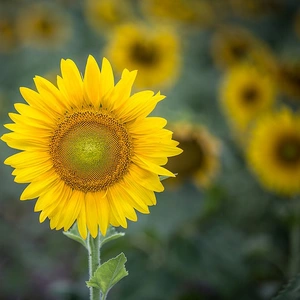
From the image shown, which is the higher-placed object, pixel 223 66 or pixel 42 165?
pixel 223 66

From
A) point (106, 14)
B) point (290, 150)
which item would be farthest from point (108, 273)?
point (106, 14)

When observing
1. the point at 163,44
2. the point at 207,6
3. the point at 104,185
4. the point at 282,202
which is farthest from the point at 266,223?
the point at 207,6

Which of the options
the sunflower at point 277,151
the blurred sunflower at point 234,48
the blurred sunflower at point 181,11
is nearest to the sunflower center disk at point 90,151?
the sunflower at point 277,151

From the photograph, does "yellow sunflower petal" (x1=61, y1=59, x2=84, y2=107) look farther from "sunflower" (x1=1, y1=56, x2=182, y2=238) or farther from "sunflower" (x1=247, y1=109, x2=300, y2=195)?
"sunflower" (x1=247, y1=109, x2=300, y2=195)

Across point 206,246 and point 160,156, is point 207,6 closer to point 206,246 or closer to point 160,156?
point 206,246

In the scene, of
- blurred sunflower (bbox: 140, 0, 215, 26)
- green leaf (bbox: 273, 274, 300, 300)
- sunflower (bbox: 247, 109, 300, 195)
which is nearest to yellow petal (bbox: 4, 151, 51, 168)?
green leaf (bbox: 273, 274, 300, 300)

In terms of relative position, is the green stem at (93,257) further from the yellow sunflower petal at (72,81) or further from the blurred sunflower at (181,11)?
the blurred sunflower at (181,11)
